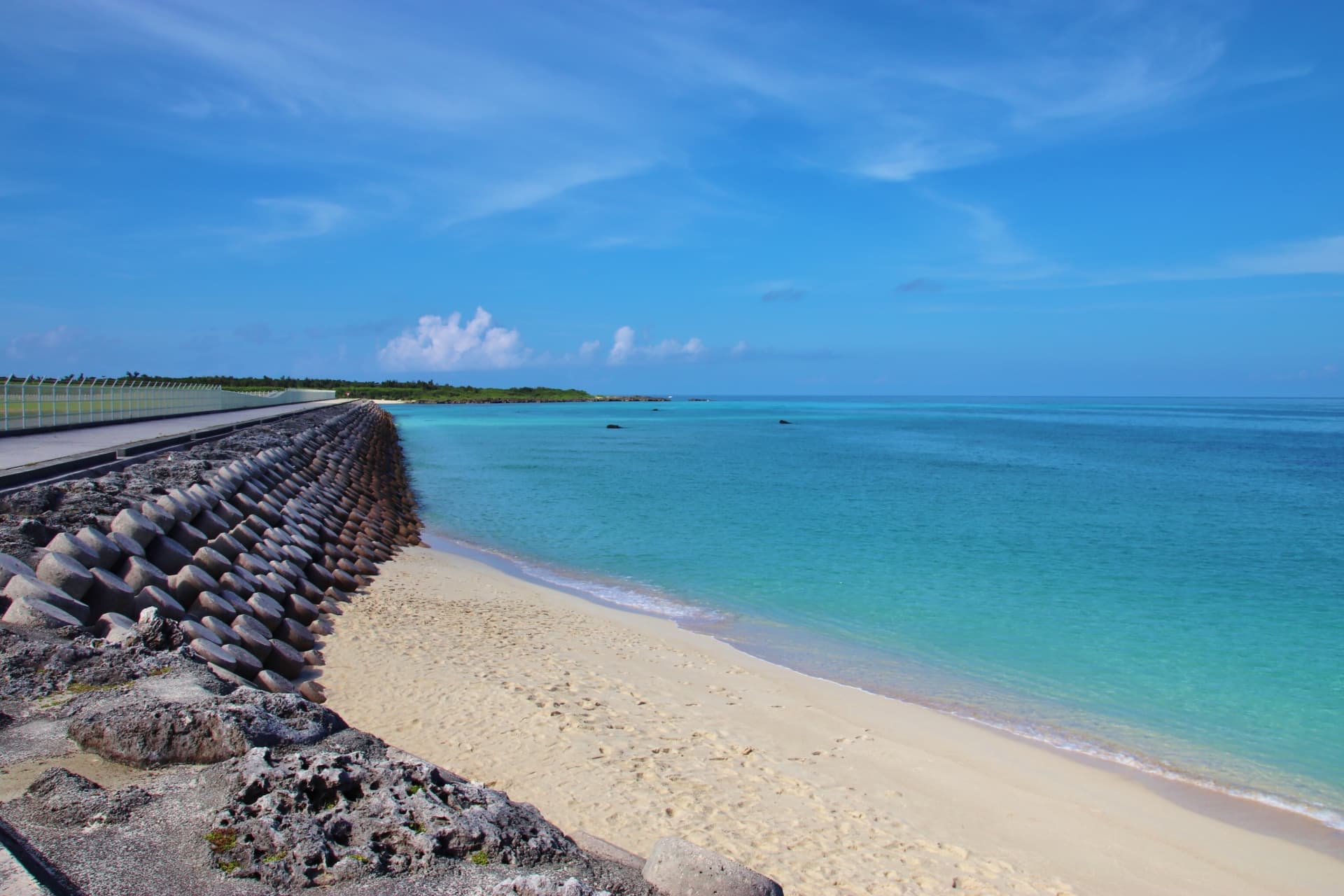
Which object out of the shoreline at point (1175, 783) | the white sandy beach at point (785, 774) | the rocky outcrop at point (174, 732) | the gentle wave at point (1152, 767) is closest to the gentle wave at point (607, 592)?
the shoreline at point (1175, 783)

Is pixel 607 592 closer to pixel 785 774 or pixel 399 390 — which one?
pixel 785 774

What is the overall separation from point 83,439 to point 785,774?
1676 cm

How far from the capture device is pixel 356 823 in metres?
3.09

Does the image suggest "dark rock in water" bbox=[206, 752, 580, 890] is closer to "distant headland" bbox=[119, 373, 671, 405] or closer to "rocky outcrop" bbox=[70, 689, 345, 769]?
"rocky outcrop" bbox=[70, 689, 345, 769]

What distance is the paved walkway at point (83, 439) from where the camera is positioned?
1212 centimetres

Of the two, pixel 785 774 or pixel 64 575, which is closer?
pixel 64 575

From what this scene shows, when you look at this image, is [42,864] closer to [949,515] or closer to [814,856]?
[814,856]

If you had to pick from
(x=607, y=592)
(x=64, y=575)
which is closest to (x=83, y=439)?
(x=607, y=592)

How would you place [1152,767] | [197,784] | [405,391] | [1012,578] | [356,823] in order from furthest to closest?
[405,391] → [1012,578] → [1152,767] → [197,784] → [356,823]

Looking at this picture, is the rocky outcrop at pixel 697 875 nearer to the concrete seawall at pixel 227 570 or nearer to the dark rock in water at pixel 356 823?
the dark rock in water at pixel 356 823

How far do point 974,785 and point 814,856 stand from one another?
2.08 meters

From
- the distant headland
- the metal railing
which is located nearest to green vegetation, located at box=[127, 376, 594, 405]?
the distant headland

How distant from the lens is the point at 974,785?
669cm

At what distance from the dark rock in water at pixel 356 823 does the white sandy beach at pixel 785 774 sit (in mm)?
2191
